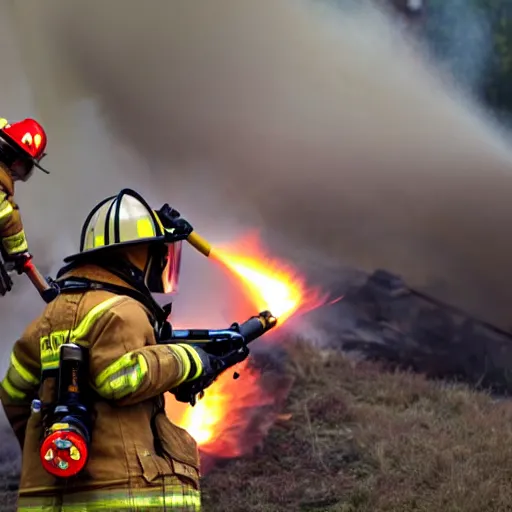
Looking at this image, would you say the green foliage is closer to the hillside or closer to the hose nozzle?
the hillside

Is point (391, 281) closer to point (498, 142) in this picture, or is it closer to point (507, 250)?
point (507, 250)

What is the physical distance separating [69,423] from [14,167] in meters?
2.65

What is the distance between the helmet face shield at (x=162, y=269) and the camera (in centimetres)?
243

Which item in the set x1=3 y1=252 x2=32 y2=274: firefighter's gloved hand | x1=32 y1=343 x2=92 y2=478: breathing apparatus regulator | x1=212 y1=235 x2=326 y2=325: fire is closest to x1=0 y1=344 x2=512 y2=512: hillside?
x1=212 y1=235 x2=326 y2=325: fire

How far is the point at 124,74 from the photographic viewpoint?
6551 mm

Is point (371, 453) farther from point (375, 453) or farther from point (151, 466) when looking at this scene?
point (151, 466)

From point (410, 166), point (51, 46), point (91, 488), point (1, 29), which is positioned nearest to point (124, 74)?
point (51, 46)

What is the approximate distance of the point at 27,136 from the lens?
420 cm

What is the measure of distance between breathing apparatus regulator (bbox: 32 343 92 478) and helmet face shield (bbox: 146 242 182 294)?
461 millimetres

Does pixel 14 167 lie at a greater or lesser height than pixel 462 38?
lesser

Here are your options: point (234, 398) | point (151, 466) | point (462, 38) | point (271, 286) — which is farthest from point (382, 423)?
point (462, 38)

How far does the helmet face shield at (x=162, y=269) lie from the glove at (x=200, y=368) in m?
0.24

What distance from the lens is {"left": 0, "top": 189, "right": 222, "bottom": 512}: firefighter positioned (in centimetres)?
203

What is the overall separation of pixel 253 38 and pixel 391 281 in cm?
248
